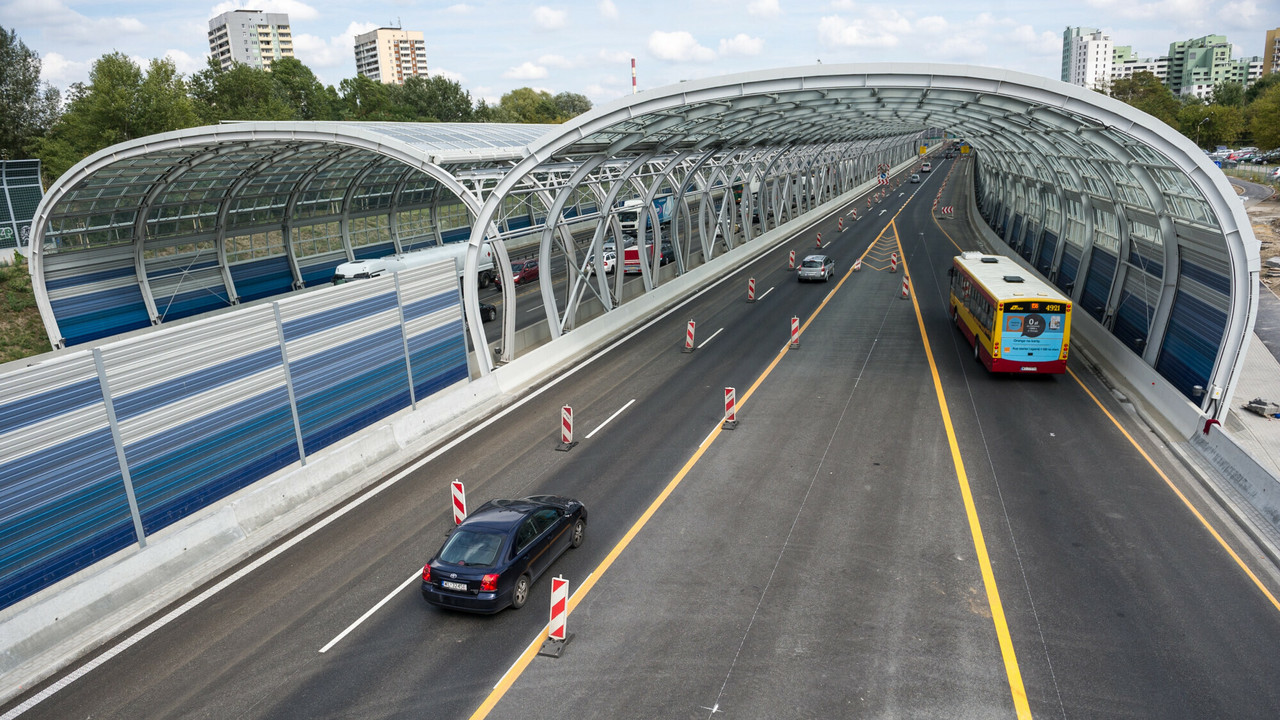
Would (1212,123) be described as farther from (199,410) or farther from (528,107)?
(199,410)

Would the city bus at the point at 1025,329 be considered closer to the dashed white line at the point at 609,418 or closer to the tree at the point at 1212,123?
the dashed white line at the point at 609,418

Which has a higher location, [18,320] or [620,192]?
[620,192]

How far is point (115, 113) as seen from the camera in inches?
2258

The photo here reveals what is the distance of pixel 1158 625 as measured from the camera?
11359 millimetres

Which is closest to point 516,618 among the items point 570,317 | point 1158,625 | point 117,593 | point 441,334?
point 117,593

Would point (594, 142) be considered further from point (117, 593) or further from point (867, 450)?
point (117, 593)

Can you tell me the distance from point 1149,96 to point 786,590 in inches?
6332

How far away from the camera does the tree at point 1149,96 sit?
422ft

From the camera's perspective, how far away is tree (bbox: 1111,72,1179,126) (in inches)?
5059

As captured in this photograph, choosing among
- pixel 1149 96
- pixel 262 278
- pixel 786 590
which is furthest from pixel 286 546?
pixel 1149 96

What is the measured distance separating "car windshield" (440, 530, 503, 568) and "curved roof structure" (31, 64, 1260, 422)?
10.8 m

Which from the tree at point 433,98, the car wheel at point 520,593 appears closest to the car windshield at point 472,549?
the car wheel at point 520,593

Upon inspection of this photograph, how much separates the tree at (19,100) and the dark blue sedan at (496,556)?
Result: 7592 centimetres

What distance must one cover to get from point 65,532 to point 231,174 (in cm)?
2709
